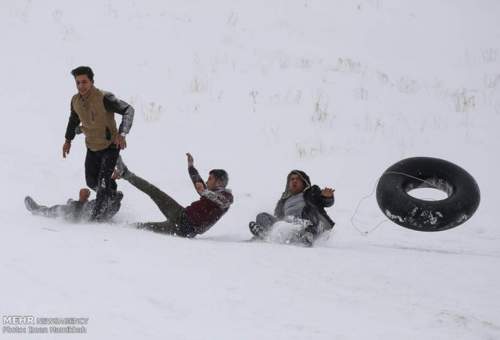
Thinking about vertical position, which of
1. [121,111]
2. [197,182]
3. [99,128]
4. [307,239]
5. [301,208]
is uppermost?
[121,111]

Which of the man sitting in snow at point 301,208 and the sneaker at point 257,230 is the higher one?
the man sitting in snow at point 301,208

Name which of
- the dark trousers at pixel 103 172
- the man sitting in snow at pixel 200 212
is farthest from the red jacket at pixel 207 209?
the dark trousers at pixel 103 172

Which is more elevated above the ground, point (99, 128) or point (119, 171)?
point (99, 128)

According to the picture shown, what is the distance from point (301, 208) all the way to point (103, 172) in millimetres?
1974

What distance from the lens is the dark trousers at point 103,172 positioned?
19.3 feet

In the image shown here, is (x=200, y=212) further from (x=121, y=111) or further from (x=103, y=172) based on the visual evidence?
(x=121, y=111)

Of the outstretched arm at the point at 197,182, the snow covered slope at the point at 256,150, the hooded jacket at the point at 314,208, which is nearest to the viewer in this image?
the snow covered slope at the point at 256,150

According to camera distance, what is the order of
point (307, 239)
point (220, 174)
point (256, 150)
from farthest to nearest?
point (256, 150) < point (220, 174) < point (307, 239)

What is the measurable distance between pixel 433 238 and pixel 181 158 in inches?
146

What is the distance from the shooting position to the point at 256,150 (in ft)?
29.1

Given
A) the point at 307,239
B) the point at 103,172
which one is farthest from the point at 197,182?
the point at 307,239

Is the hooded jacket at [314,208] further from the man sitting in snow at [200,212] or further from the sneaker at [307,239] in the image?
the man sitting in snow at [200,212]

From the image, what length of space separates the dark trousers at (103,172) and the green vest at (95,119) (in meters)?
0.07

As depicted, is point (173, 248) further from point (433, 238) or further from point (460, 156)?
point (460, 156)
